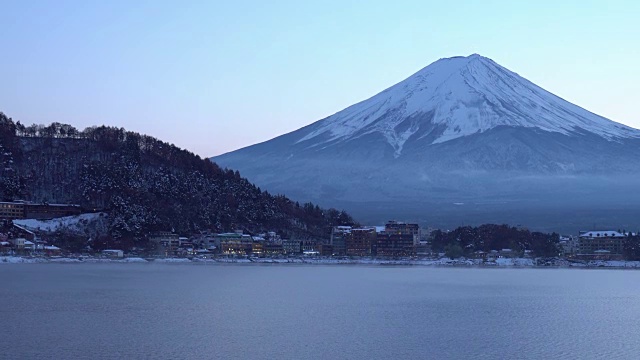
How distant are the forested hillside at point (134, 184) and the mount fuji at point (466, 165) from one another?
39.4 metres

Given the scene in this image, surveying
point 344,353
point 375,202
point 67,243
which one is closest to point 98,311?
point 344,353

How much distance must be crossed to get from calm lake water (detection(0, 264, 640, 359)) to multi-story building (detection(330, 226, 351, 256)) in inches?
1664

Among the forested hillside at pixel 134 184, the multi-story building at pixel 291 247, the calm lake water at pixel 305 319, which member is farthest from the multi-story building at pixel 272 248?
the calm lake water at pixel 305 319

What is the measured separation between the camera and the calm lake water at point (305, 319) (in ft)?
97.3

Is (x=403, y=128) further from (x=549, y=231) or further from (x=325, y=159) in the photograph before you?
(x=549, y=231)

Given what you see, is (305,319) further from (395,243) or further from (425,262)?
(395,243)

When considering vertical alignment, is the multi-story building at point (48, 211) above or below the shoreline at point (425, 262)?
above

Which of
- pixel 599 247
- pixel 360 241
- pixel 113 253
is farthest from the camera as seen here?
pixel 360 241

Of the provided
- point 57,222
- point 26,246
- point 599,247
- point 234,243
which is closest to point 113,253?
point 26,246

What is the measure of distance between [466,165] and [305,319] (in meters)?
142

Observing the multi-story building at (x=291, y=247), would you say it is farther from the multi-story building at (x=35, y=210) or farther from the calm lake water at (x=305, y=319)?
the calm lake water at (x=305, y=319)

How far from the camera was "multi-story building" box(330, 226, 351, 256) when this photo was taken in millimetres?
103562

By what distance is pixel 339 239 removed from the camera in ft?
349

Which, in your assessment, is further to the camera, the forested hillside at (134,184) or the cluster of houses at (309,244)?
the forested hillside at (134,184)
